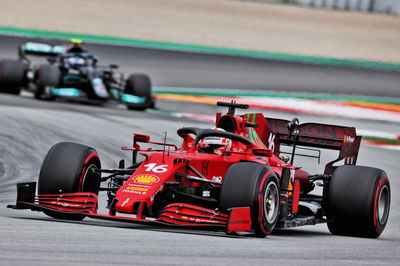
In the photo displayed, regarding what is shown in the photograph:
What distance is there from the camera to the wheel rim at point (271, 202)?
29.4 ft

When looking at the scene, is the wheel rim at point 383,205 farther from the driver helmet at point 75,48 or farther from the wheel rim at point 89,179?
the driver helmet at point 75,48

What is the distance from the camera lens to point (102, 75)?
77.2 ft

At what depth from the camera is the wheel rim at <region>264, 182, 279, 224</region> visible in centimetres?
895

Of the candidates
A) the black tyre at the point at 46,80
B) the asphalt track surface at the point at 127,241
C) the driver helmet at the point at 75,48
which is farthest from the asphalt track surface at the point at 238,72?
the asphalt track surface at the point at 127,241

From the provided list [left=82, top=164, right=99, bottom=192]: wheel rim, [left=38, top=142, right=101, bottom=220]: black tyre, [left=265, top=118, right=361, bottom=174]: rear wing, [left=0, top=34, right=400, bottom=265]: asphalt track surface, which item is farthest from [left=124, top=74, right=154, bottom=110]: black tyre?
[left=38, top=142, right=101, bottom=220]: black tyre

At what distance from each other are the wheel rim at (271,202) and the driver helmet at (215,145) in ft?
3.52

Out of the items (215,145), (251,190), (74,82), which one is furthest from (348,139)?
(74,82)

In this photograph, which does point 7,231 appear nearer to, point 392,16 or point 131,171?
point 131,171

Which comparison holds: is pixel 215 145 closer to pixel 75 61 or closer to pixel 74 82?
pixel 74 82

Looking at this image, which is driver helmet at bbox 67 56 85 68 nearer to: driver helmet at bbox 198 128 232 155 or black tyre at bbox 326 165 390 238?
driver helmet at bbox 198 128 232 155

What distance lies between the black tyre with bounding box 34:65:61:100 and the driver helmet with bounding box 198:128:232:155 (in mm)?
13410

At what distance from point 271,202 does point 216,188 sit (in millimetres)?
629

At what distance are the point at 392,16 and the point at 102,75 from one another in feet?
116

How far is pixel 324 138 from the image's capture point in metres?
11.4
